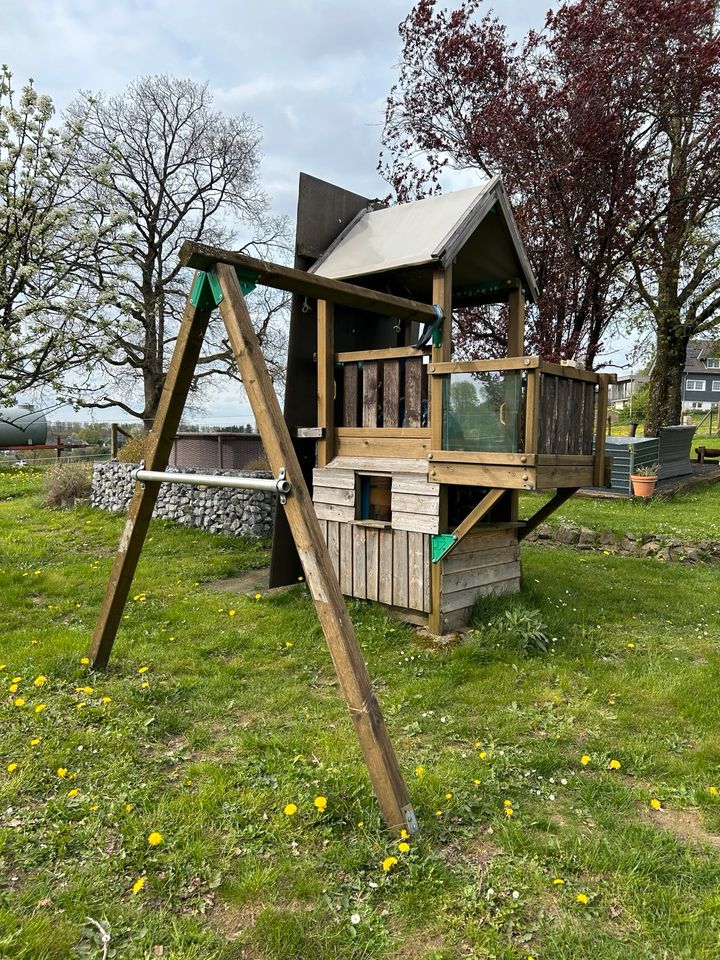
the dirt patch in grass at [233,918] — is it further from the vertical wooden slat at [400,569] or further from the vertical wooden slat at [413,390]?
the vertical wooden slat at [413,390]

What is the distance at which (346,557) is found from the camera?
6418mm

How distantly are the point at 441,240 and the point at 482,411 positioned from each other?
5.55ft

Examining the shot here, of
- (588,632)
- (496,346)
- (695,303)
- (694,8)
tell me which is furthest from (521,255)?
(695,303)

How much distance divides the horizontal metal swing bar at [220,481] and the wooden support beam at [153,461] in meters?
0.11

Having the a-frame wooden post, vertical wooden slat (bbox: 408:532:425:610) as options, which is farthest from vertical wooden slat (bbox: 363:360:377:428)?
the a-frame wooden post

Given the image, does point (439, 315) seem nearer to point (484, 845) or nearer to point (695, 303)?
point (484, 845)

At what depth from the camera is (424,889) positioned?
255 cm

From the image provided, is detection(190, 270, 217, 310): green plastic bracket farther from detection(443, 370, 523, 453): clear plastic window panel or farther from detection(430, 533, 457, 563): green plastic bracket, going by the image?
detection(430, 533, 457, 563): green plastic bracket

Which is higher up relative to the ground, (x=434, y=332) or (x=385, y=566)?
(x=434, y=332)

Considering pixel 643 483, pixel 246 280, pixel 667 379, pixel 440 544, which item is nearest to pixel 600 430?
pixel 440 544

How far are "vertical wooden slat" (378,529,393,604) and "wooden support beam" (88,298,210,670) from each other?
242cm

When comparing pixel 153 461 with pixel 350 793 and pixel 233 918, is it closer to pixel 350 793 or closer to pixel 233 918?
pixel 350 793

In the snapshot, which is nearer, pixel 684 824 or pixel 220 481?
pixel 684 824

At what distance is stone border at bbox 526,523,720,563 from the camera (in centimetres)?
Result: 884
